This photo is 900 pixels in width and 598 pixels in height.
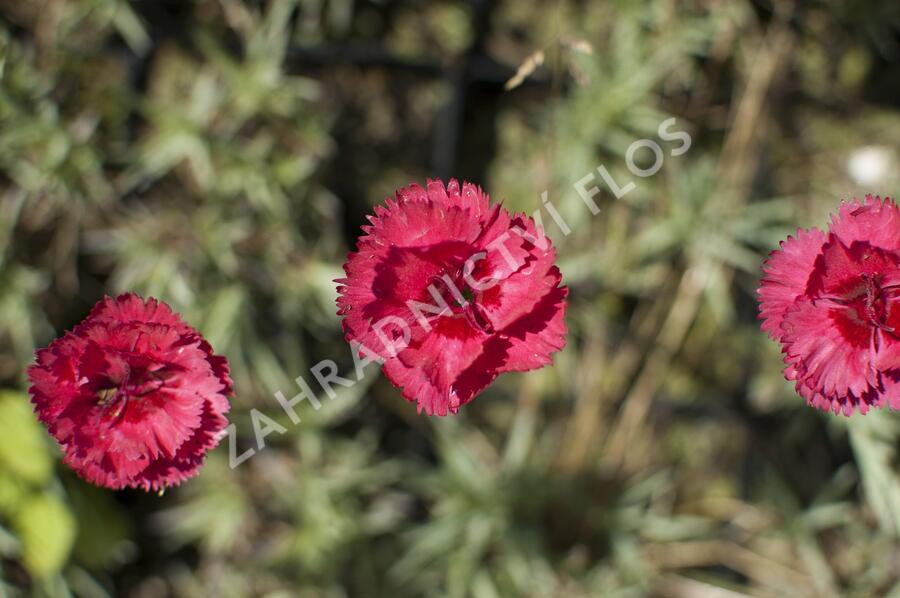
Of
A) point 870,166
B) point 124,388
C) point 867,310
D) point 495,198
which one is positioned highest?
point 124,388

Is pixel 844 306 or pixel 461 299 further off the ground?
pixel 461 299

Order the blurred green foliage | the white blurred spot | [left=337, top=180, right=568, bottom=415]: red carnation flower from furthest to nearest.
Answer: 1. the white blurred spot
2. the blurred green foliage
3. [left=337, top=180, right=568, bottom=415]: red carnation flower

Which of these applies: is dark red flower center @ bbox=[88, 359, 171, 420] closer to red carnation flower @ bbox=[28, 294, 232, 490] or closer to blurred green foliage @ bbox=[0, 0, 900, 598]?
red carnation flower @ bbox=[28, 294, 232, 490]

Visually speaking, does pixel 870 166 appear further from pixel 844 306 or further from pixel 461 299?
pixel 461 299

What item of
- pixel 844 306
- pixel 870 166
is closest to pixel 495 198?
pixel 870 166

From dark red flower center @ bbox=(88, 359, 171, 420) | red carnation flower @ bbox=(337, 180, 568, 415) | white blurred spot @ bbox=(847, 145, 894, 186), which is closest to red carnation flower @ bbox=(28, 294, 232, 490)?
dark red flower center @ bbox=(88, 359, 171, 420)

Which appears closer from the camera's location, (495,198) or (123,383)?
(123,383)

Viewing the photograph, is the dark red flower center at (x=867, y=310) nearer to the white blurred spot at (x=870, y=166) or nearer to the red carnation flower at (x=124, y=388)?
the red carnation flower at (x=124, y=388)
